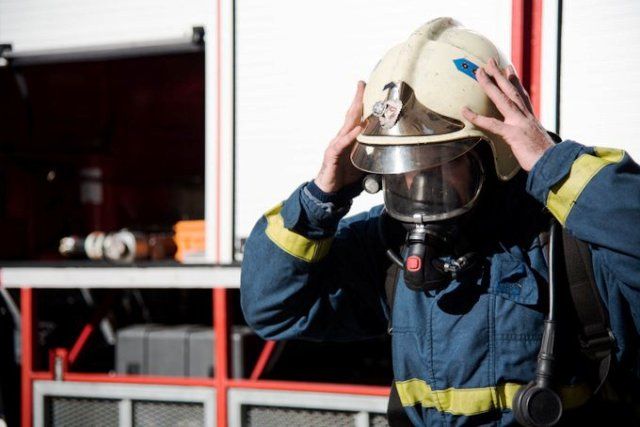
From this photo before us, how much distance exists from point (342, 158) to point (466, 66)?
0.40 meters

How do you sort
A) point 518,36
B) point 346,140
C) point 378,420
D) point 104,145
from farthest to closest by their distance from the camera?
point 104,145 → point 378,420 → point 518,36 → point 346,140

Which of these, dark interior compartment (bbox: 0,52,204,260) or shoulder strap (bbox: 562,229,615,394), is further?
dark interior compartment (bbox: 0,52,204,260)

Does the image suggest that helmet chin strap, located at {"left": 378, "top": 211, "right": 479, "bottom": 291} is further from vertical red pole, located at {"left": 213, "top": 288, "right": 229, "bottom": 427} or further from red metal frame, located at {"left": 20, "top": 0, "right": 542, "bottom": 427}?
vertical red pole, located at {"left": 213, "top": 288, "right": 229, "bottom": 427}

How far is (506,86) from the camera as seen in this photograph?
171 cm

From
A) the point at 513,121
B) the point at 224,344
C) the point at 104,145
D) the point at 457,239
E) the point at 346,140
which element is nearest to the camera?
the point at 513,121

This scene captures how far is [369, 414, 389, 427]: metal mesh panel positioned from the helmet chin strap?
5.00 feet

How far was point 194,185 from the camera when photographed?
6.46 m

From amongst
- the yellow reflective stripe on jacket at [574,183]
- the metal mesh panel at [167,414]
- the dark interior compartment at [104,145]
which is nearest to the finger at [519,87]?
the yellow reflective stripe on jacket at [574,183]

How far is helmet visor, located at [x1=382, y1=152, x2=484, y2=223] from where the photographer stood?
174 cm

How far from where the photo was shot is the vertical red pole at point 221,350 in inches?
131

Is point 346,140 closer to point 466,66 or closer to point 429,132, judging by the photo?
point 429,132

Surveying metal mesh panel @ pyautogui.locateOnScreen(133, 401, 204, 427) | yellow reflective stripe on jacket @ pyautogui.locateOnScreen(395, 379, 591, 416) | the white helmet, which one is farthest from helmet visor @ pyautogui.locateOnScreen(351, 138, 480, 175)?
metal mesh panel @ pyautogui.locateOnScreen(133, 401, 204, 427)

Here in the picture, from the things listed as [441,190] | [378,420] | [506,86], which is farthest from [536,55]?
[378,420]

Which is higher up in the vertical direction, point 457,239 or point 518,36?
point 518,36
